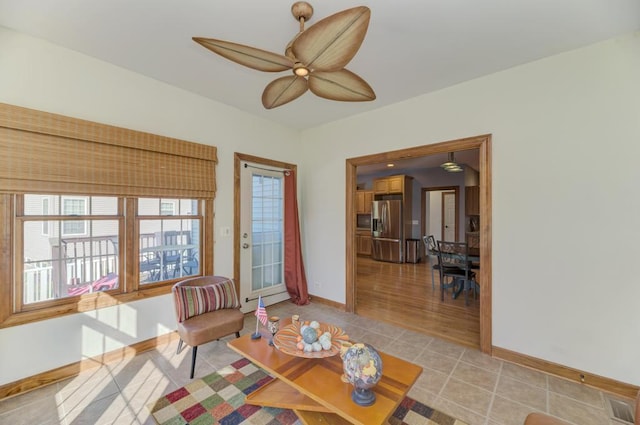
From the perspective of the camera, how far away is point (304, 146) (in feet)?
15.0

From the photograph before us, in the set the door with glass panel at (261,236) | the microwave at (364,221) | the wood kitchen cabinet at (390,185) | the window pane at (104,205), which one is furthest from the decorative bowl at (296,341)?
the microwave at (364,221)

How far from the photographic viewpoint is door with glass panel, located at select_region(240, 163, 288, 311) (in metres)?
3.80

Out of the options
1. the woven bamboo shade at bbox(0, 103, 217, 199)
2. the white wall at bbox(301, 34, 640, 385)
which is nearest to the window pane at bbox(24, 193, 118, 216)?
the woven bamboo shade at bbox(0, 103, 217, 199)

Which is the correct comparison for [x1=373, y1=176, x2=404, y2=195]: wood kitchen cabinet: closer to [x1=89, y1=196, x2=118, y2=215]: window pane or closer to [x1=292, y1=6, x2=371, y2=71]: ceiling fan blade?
[x1=292, y1=6, x2=371, y2=71]: ceiling fan blade

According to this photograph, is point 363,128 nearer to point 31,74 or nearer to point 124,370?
point 31,74

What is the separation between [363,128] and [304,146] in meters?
1.18

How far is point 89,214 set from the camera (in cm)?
250

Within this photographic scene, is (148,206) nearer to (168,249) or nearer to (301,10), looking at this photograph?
(168,249)

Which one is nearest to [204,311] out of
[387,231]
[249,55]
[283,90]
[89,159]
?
[89,159]

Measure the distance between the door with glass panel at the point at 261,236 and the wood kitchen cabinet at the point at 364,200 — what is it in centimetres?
446

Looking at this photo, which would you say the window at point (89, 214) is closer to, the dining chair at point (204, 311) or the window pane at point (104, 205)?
the window pane at point (104, 205)

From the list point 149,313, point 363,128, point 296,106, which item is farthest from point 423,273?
point 149,313

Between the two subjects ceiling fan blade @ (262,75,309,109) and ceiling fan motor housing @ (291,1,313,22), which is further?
ceiling fan blade @ (262,75,309,109)

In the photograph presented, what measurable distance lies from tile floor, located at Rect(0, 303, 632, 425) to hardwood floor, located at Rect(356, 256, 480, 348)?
14.9 inches
